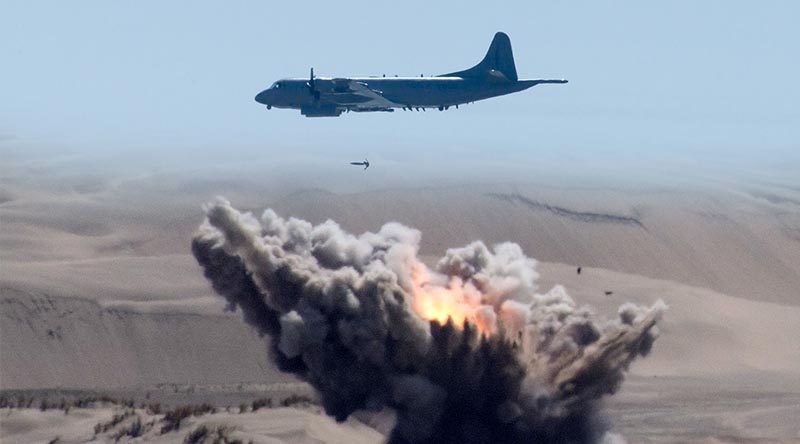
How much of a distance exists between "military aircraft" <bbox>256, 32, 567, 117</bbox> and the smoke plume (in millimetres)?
20909

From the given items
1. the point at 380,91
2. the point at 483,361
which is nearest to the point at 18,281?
the point at 380,91

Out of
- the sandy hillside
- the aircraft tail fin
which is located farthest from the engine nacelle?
the sandy hillside

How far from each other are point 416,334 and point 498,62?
122 feet

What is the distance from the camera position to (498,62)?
97938 mm

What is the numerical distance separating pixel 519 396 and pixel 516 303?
278 inches

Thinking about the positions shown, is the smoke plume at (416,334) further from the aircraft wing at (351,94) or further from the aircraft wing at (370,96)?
the aircraft wing at (370,96)

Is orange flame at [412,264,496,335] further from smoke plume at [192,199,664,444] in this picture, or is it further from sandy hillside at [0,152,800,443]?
sandy hillside at [0,152,800,443]

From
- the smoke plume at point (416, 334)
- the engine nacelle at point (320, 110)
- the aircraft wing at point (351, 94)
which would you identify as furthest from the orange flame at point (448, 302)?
the aircraft wing at point (351, 94)

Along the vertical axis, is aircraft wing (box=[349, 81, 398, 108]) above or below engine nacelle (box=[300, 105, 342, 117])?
above

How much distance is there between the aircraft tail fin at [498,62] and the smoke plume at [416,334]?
26.3 m

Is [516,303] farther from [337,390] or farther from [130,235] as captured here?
[130,235]

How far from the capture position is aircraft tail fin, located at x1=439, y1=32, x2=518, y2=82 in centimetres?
9756

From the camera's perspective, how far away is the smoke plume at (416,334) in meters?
64.7

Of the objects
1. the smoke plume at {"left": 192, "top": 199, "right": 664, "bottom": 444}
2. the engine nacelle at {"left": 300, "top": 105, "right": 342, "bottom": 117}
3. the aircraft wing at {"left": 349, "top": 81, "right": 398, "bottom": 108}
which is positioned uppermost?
the aircraft wing at {"left": 349, "top": 81, "right": 398, "bottom": 108}
